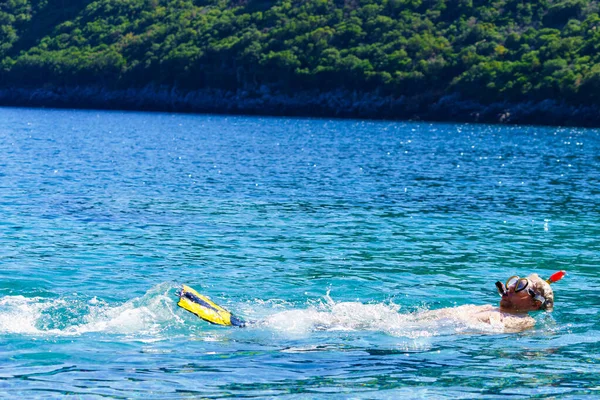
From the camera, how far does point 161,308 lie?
41.4 ft

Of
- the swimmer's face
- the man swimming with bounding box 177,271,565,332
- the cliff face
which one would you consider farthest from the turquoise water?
the cliff face

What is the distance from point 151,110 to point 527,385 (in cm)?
15396

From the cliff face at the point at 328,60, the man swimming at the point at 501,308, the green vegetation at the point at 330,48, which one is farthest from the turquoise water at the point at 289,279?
the green vegetation at the point at 330,48

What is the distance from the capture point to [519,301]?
1162 centimetres

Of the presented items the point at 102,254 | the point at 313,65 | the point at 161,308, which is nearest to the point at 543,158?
the point at 102,254

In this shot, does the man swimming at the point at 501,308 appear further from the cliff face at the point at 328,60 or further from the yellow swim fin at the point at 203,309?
the cliff face at the point at 328,60

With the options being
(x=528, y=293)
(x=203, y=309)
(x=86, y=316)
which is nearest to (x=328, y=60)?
(x=86, y=316)

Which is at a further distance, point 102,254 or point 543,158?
point 543,158

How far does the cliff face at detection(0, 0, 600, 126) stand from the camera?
4587 inches

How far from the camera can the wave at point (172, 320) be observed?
11617mm

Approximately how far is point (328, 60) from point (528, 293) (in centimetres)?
13120

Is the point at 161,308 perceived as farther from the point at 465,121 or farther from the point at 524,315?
the point at 465,121

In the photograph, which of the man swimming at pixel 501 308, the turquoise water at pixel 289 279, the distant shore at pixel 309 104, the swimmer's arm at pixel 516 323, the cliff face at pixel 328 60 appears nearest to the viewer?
the turquoise water at pixel 289 279

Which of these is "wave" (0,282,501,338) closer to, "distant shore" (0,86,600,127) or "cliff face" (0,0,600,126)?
"distant shore" (0,86,600,127)
